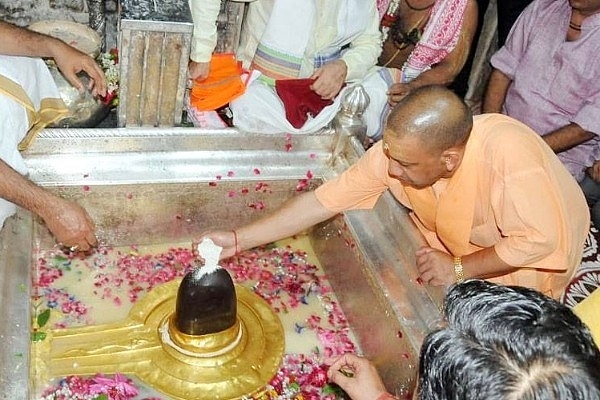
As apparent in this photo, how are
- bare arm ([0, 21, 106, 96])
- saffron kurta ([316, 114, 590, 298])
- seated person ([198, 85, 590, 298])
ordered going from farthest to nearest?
bare arm ([0, 21, 106, 96]) < saffron kurta ([316, 114, 590, 298]) < seated person ([198, 85, 590, 298])

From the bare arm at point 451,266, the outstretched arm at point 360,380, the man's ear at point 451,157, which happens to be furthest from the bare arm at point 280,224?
the outstretched arm at point 360,380

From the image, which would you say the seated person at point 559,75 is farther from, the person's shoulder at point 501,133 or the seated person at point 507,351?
the seated person at point 507,351

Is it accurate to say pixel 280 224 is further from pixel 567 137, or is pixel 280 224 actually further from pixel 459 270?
pixel 567 137

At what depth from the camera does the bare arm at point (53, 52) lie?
2.79 m

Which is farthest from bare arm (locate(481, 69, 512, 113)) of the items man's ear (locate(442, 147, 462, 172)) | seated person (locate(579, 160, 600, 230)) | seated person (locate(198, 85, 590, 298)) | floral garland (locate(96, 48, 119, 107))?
floral garland (locate(96, 48, 119, 107))

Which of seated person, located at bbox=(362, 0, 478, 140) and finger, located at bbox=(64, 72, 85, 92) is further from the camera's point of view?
seated person, located at bbox=(362, 0, 478, 140)

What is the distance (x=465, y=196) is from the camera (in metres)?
2.44

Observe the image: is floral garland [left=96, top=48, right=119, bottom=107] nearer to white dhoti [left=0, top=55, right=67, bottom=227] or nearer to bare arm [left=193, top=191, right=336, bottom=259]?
white dhoti [left=0, top=55, right=67, bottom=227]

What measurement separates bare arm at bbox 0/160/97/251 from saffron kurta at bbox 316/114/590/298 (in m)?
0.82

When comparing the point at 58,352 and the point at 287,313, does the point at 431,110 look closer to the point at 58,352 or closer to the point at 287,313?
the point at 287,313

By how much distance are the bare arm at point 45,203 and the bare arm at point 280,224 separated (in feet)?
1.41

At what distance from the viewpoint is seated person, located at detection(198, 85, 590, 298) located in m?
2.17

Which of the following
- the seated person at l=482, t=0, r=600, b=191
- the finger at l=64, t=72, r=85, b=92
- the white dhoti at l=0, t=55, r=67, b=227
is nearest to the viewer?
the white dhoti at l=0, t=55, r=67, b=227

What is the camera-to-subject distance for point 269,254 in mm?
3102
